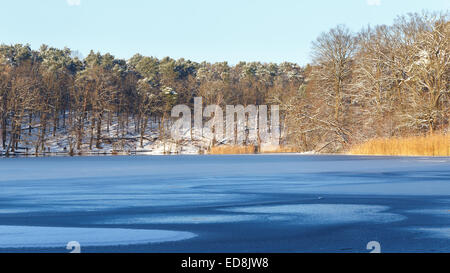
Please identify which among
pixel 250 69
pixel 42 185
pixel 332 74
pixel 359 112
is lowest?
pixel 42 185

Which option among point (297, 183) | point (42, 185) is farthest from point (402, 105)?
point (42, 185)

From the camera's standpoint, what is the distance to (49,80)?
168 feet

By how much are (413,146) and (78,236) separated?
71.2 ft

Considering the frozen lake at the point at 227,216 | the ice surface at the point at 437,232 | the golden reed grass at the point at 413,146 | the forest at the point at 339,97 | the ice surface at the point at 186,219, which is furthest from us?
the forest at the point at 339,97

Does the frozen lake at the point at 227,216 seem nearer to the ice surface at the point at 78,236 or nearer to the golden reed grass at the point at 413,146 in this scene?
the ice surface at the point at 78,236

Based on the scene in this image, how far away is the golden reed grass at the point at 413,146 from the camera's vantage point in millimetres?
24250

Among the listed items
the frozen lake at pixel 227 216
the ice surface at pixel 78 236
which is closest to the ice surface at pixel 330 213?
the frozen lake at pixel 227 216

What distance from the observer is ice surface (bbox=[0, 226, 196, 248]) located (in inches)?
212

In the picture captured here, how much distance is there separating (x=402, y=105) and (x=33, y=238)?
2989 cm

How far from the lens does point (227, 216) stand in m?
7.36

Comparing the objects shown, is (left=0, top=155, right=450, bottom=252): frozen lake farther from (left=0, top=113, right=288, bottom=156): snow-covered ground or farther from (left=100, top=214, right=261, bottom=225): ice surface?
(left=0, top=113, right=288, bottom=156): snow-covered ground

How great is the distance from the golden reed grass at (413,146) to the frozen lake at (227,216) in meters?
12.2

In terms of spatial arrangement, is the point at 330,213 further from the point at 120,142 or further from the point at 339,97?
the point at 120,142
